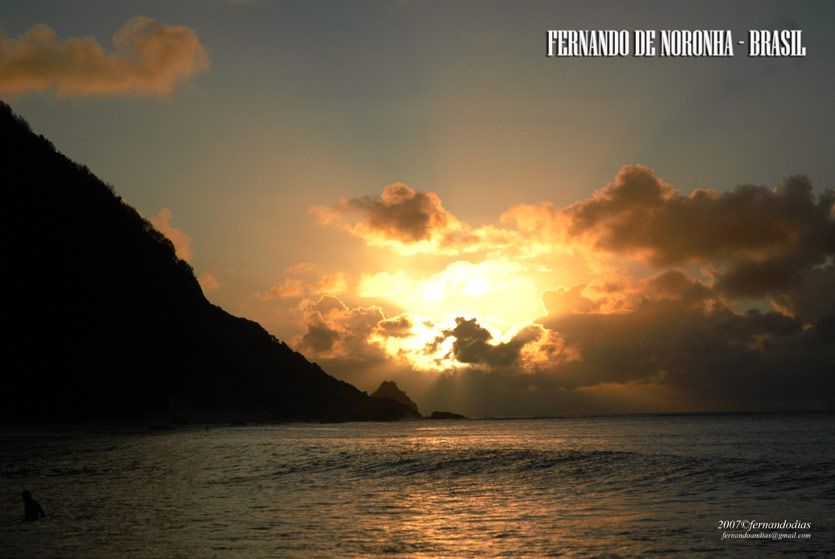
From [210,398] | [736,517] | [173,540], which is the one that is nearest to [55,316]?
[210,398]

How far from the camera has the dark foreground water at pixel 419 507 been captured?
20672 mm

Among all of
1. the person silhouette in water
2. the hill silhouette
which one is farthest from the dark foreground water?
the hill silhouette

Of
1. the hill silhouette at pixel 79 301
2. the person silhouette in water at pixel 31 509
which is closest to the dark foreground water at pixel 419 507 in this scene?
the person silhouette in water at pixel 31 509

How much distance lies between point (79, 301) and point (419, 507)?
109 m

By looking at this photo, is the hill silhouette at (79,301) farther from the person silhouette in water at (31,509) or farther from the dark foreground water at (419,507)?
the person silhouette in water at (31,509)

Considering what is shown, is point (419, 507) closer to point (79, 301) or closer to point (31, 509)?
point (31, 509)

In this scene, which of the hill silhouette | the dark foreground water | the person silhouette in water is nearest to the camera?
the dark foreground water

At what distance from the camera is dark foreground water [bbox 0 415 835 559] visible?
67.8ft

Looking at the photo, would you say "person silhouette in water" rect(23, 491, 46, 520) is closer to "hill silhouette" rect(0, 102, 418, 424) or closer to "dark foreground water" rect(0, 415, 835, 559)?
"dark foreground water" rect(0, 415, 835, 559)

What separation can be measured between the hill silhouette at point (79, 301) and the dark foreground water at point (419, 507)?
7042 cm

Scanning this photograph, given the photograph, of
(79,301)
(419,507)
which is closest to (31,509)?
(419,507)

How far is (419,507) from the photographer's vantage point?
2955cm

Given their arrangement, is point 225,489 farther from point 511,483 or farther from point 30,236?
point 30,236

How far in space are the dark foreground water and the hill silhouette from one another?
70415mm
